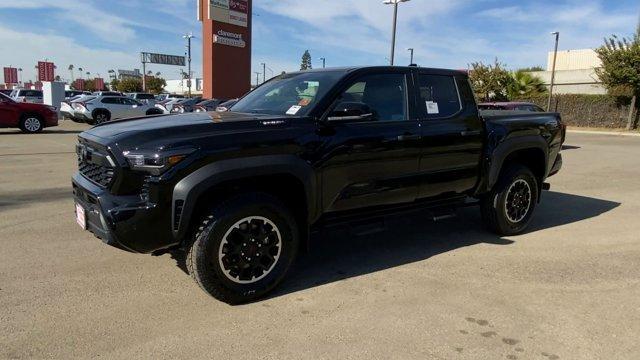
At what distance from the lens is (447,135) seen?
5.04m

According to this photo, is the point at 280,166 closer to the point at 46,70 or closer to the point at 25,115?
the point at 25,115

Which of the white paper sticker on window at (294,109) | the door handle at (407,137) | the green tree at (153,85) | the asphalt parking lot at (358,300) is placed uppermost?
the green tree at (153,85)

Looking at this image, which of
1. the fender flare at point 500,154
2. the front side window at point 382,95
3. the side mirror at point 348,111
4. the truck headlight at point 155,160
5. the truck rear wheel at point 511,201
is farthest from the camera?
the truck rear wheel at point 511,201

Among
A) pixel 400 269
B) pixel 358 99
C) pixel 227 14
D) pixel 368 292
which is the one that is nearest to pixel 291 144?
pixel 358 99

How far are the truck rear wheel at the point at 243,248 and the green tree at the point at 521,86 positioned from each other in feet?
111

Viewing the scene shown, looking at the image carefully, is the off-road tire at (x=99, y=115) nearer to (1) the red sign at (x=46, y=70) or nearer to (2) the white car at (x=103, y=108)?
(2) the white car at (x=103, y=108)

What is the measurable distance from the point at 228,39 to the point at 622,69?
2344 centimetres

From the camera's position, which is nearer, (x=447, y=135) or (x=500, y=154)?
(x=447, y=135)

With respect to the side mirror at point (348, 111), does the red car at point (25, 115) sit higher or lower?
lower

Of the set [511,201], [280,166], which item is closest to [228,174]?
[280,166]

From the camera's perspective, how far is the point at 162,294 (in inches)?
159

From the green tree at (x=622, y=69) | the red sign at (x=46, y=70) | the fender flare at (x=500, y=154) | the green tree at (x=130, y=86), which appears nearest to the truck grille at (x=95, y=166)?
the fender flare at (x=500, y=154)

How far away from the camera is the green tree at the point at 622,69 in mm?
27250

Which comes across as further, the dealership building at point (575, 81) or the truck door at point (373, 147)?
the dealership building at point (575, 81)
